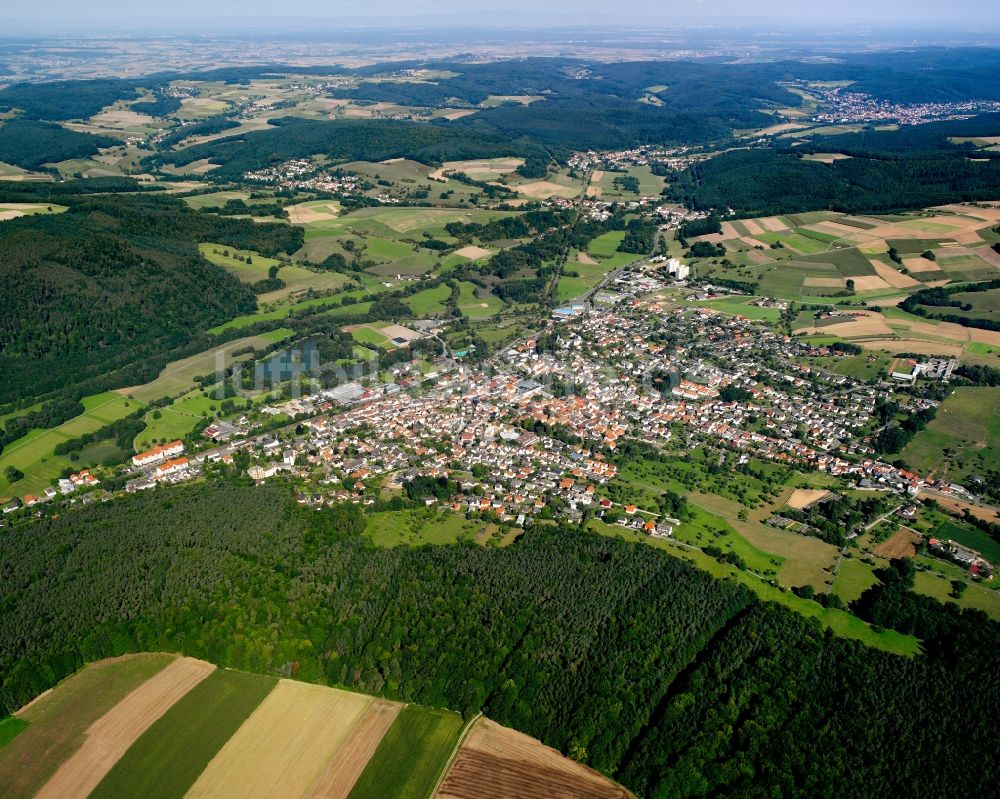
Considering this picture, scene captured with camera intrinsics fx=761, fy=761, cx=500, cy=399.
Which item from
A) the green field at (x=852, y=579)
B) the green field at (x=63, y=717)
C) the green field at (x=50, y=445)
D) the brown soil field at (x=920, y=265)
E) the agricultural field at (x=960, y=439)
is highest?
the brown soil field at (x=920, y=265)

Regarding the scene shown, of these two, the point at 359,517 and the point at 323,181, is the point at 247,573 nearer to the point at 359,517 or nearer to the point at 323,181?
the point at 359,517

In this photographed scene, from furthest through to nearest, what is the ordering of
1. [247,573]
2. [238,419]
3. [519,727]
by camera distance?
[238,419], [247,573], [519,727]

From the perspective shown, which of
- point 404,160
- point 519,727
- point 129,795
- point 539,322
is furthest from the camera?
point 404,160

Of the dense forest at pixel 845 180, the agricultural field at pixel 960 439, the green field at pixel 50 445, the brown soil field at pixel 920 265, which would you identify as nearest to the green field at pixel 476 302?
the green field at pixel 50 445

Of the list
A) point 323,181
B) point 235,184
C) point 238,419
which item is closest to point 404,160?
point 323,181

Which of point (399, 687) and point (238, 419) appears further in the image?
point (238, 419)

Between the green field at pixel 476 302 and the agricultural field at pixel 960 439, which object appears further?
the green field at pixel 476 302

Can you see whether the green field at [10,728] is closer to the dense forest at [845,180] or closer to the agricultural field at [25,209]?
the agricultural field at [25,209]
